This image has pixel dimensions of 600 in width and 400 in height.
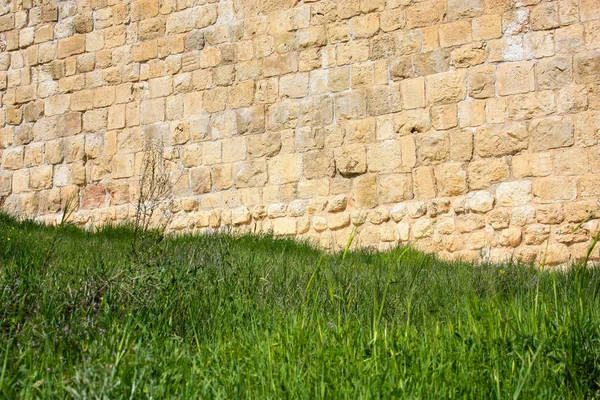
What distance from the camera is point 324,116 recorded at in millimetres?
7938

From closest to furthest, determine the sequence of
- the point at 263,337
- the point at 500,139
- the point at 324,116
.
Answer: the point at 263,337 → the point at 500,139 → the point at 324,116

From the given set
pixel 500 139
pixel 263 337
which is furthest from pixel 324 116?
pixel 263 337

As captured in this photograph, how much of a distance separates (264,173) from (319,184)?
0.62 m

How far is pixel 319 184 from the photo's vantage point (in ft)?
25.9

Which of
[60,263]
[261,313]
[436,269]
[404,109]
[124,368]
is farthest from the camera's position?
[404,109]

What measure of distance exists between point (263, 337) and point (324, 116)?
4697 mm

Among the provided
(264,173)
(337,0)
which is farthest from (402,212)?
(337,0)

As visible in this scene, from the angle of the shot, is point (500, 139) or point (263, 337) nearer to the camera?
point (263, 337)

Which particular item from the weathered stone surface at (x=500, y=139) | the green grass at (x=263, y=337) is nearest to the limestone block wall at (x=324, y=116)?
the weathered stone surface at (x=500, y=139)

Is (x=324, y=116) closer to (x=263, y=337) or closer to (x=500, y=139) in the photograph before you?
(x=500, y=139)

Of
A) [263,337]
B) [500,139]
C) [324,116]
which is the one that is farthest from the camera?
[324,116]

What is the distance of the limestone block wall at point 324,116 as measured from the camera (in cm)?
698

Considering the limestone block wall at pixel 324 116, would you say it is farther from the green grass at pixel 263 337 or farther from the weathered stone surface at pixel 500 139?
the green grass at pixel 263 337

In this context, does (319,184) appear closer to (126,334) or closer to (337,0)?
(337,0)
